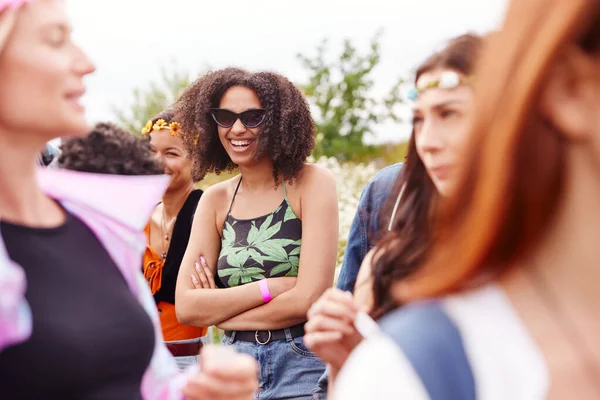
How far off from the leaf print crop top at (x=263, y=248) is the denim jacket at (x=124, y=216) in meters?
1.24

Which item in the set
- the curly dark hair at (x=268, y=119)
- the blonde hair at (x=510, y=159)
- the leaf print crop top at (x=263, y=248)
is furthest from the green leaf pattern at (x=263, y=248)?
the blonde hair at (x=510, y=159)

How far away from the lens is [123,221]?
64.8 inches

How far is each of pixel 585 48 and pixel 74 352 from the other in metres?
1.07

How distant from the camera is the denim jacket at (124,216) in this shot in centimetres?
163

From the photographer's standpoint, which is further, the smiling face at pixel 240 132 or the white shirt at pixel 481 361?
the smiling face at pixel 240 132

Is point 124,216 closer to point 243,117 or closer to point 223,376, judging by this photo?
point 223,376

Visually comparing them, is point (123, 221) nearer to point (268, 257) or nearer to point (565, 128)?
point (565, 128)

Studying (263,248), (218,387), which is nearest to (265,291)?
(263,248)

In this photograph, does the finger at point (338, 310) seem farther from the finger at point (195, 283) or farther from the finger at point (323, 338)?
the finger at point (195, 283)

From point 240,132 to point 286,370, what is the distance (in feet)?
3.61

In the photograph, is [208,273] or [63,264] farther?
[208,273]

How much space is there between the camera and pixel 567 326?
0.87 m

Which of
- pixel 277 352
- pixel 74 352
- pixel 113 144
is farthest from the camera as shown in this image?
pixel 277 352

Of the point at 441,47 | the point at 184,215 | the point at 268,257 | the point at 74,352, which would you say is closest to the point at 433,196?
the point at 441,47
